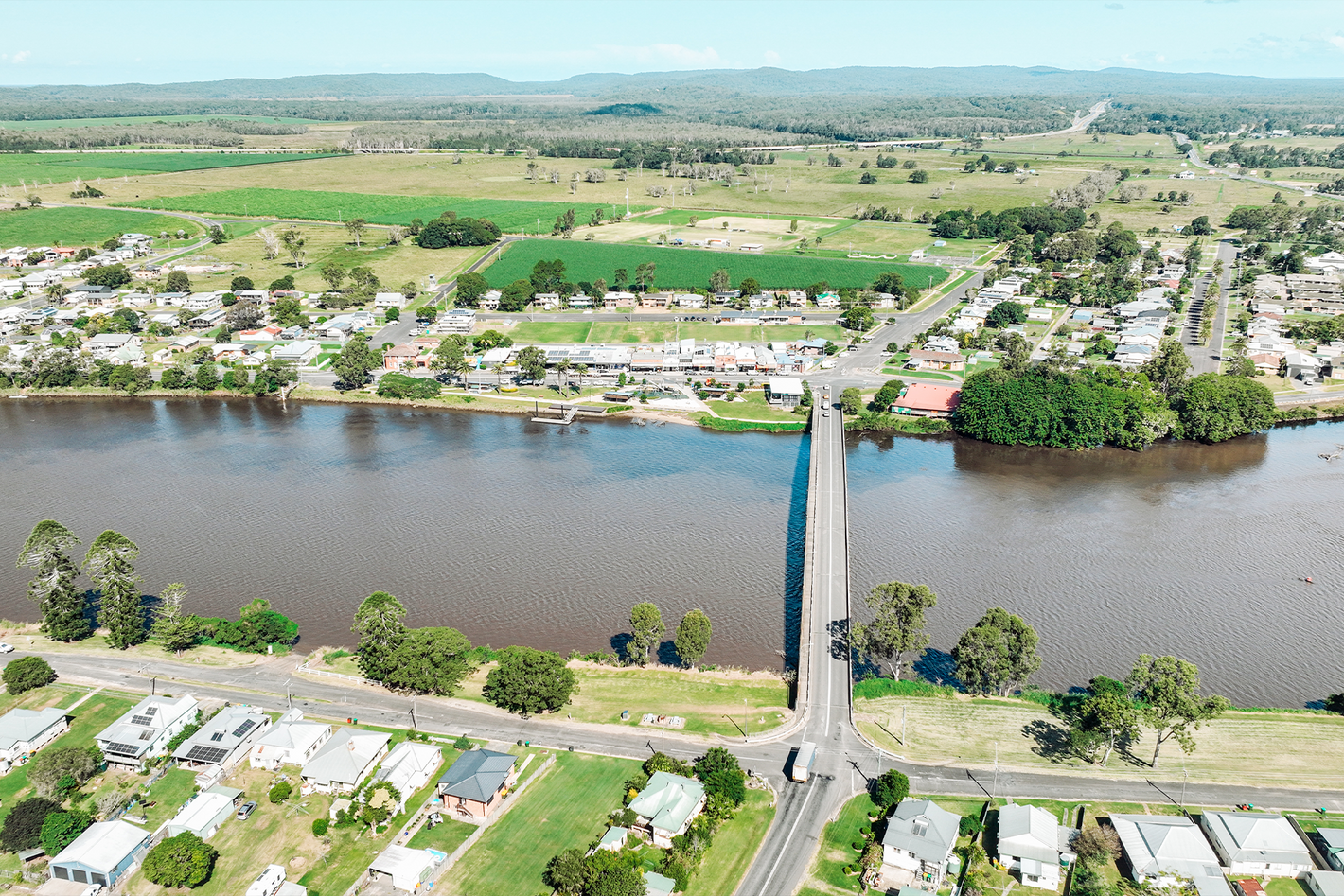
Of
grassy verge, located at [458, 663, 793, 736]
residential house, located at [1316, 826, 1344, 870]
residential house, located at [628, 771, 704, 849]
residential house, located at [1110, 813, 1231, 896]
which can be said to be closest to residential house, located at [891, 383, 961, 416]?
grassy verge, located at [458, 663, 793, 736]

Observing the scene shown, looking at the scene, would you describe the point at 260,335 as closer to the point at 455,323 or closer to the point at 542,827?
the point at 455,323

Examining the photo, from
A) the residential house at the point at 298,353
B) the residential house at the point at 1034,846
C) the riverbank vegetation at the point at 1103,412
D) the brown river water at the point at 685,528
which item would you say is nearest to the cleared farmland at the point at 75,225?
the residential house at the point at 298,353

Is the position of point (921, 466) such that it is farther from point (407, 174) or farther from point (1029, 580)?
point (407, 174)

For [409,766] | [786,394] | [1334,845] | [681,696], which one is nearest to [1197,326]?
[786,394]

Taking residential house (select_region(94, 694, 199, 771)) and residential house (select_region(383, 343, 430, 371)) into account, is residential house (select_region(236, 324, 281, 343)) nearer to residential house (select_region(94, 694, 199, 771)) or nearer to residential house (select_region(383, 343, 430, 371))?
residential house (select_region(383, 343, 430, 371))

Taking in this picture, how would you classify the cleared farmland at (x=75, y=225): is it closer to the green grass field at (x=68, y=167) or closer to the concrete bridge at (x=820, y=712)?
the green grass field at (x=68, y=167)

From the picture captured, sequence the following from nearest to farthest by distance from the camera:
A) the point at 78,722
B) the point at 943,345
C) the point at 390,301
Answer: the point at 78,722, the point at 943,345, the point at 390,301
